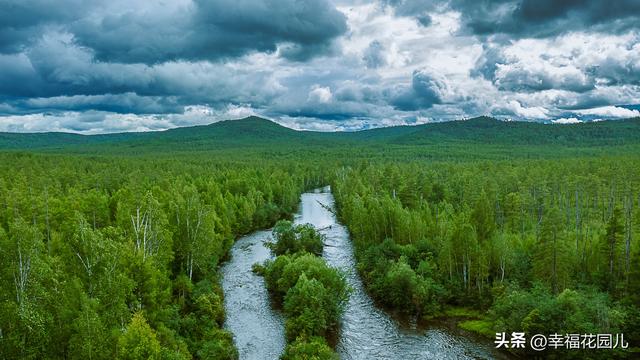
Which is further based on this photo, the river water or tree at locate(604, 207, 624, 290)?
tree at locate(604, 207, 624, 290)

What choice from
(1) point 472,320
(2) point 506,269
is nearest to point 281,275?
(1) point 472,320

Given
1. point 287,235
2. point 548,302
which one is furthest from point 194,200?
point 548,302

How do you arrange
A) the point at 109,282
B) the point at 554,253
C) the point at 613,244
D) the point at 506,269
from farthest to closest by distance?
1. the point at 506,269
2. the point at 613,244
3. the point at 554,253
4. the point at 109,282

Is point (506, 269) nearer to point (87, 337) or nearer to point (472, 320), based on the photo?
point (472, 320)

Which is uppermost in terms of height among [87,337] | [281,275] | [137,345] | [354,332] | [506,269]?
[87,337]

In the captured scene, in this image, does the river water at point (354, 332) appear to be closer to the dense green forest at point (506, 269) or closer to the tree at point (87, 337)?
the dense green forest at point (506, 269)

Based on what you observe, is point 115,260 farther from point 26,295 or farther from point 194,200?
point 194,200

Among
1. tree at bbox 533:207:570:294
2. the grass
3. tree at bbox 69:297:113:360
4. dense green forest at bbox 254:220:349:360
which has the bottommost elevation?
the grass

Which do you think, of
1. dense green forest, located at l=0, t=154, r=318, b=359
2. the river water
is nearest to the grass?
the river water

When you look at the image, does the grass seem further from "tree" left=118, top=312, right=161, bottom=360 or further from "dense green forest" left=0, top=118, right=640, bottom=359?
"tree" left=118, top=312, right=161, bottom=360

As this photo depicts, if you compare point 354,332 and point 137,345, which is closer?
point 137,345

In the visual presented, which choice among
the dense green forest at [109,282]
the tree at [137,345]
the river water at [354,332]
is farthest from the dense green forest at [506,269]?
the tree at [137,345]
